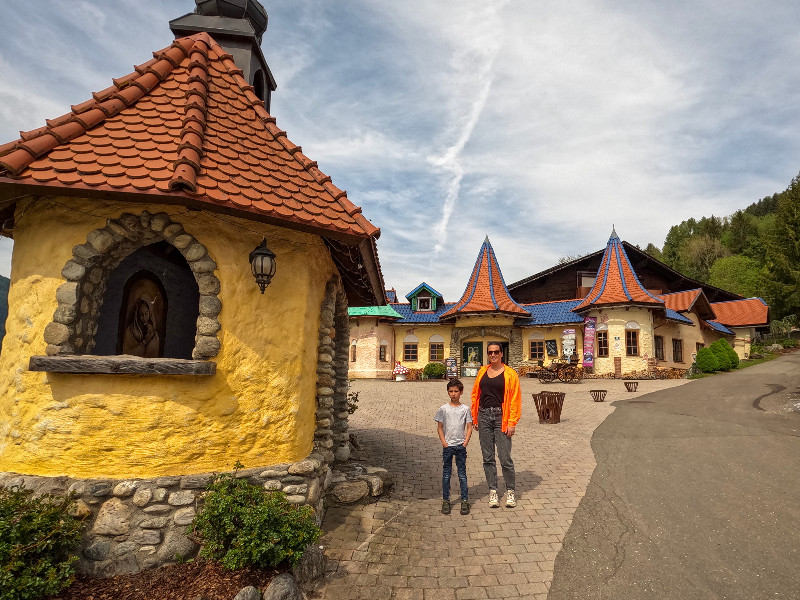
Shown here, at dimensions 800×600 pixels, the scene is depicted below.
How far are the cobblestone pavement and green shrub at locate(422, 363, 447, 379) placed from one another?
644 inches

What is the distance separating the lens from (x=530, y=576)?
381 cm

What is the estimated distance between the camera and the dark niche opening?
196 inches

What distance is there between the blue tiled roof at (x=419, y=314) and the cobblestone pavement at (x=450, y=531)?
18096 millimetres

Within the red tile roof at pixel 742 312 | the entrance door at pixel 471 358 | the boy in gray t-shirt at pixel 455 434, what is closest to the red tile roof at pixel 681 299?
the red tile roof at pixel 742 312

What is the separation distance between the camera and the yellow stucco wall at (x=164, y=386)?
3.82 meters

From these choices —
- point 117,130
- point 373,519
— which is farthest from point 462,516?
point 117,130

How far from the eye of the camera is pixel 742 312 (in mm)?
31625

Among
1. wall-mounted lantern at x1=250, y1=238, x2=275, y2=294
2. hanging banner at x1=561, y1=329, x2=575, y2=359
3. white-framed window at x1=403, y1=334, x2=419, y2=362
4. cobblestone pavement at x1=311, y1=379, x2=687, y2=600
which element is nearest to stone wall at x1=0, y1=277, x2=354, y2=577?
cobblestone pavement at x1=311, y1=379, x2=687, y2=600

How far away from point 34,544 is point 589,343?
74.2ft

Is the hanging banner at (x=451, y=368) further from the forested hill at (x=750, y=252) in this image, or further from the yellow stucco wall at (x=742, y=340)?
the forested hill at (x=750, y=252)

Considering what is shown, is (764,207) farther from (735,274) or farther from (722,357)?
(722,357)

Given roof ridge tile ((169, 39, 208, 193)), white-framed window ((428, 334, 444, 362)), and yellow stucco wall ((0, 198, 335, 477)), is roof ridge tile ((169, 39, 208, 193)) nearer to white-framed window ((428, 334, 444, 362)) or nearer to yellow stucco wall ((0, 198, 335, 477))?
yellow stucco wall ((0, 198, 335, 477))

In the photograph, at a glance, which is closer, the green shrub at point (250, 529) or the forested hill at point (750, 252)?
the green shrub at point (250, 529)

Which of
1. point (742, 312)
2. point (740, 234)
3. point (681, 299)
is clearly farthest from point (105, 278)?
point (740, 234)
